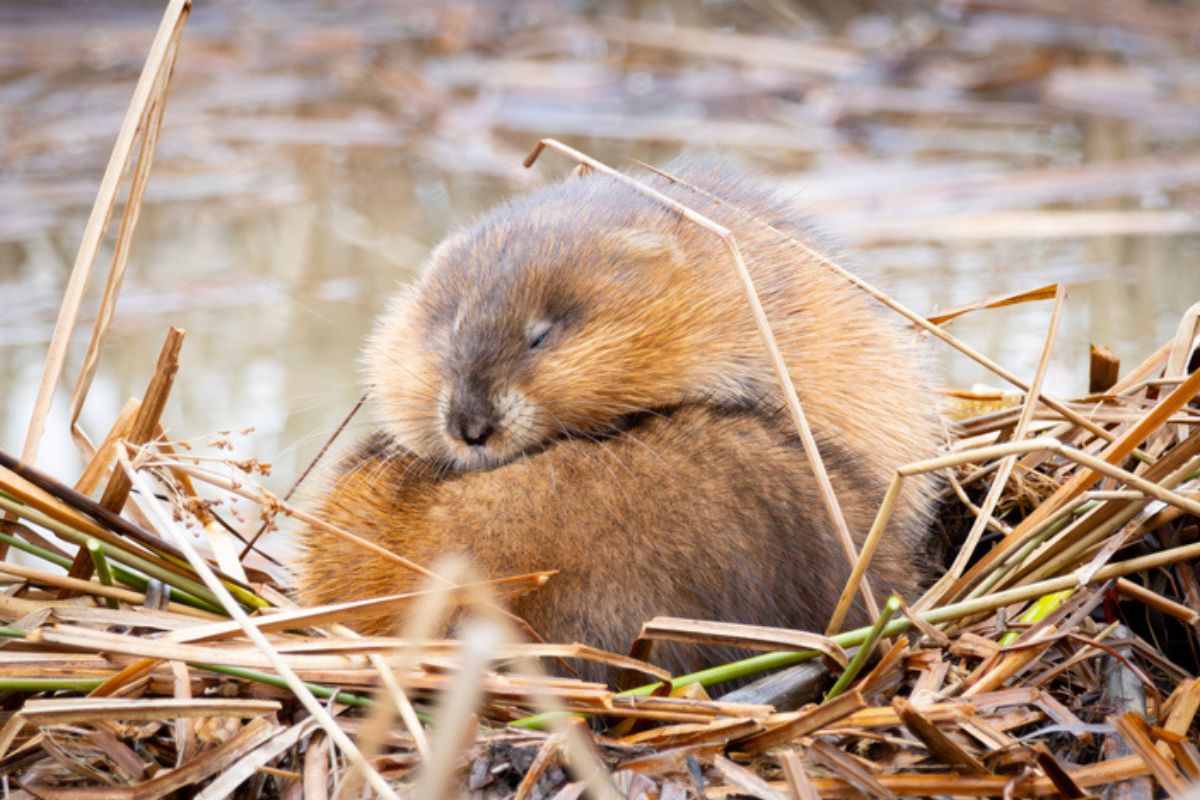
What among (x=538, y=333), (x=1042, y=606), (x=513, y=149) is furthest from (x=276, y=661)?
(x=513, y=149)

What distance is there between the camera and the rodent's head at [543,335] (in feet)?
9.11

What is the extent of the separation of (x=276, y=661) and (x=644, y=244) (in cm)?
130

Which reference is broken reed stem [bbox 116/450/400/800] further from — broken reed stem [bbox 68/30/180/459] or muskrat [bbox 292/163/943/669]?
muskrat [bbox 292/163/943/669]

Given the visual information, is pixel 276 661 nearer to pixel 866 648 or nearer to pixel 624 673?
pixel 624 673

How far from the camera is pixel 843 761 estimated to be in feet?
6.61

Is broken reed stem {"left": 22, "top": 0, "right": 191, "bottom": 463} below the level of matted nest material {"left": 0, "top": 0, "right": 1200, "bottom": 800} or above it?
above

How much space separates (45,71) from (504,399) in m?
7.46

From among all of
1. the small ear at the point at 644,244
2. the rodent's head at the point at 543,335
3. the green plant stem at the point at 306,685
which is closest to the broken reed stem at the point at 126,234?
the rodent's head at the point at 543,335

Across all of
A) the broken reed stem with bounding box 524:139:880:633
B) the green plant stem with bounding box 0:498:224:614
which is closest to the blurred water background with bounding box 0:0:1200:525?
the green plant stem with bounding box 0:498:224:614

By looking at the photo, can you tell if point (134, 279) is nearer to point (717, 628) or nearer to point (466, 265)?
point (466, 265)

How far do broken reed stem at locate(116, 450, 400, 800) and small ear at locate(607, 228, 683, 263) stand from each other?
1084 mm

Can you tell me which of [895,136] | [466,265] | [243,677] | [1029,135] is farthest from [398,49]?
[243,677]

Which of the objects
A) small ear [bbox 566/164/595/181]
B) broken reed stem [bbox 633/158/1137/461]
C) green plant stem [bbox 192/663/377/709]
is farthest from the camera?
small ear [bbox 566/164/595/181]

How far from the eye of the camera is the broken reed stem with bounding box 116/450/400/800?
71.6 inches
